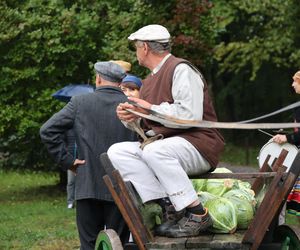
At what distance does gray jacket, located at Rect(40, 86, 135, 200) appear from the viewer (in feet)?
23.4

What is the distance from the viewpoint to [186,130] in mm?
6184

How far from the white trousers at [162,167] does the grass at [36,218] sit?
13.3ft

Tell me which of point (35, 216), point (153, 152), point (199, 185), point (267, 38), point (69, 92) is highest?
point (153, 152)

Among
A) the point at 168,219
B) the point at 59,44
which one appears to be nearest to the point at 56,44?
the point at 59,44

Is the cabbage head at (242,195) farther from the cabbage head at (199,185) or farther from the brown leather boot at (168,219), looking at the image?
the brown leather boot at (168,219)

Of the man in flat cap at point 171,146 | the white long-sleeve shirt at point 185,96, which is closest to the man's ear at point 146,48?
the man in flat cap at point 171,146

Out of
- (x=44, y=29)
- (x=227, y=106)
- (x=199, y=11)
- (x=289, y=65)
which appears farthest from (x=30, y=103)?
(x=227, y=106)

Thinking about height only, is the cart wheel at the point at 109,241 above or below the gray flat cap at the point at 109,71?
below

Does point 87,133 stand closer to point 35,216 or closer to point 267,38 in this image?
point 35,216

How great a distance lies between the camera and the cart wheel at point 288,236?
21.7ft

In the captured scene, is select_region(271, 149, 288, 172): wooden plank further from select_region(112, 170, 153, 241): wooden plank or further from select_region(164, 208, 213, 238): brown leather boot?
select_region(112, 170, 153, 241): wooden plank

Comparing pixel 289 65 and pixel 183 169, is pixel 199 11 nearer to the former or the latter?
pixel 183 169

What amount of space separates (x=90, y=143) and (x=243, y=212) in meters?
1.47

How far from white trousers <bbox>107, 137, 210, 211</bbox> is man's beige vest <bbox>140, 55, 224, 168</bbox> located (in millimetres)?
55
